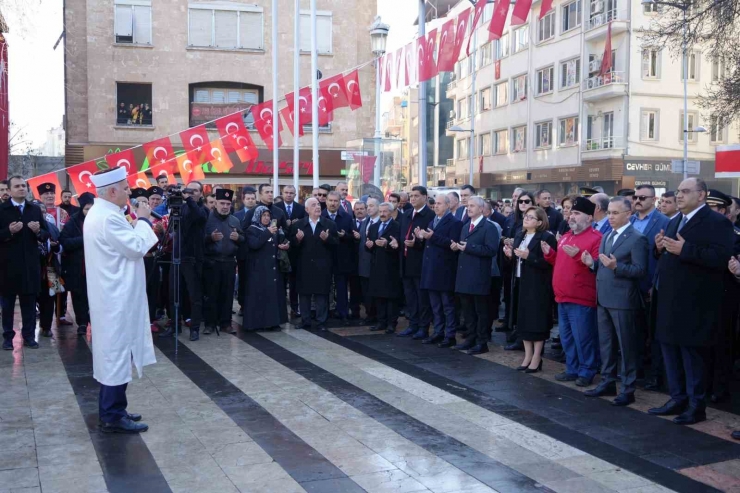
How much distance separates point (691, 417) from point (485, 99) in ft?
148

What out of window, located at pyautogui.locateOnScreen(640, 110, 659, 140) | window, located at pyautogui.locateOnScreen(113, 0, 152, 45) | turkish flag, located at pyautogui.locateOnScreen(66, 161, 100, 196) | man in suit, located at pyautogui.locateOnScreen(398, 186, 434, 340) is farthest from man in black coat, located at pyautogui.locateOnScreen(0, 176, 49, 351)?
window, located at pyautogui.locateOnScreen(640, 110, 659, 140)

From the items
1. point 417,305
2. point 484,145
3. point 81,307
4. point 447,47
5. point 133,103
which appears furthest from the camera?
point 484,145

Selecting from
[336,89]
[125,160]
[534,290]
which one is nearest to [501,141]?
[336,89]

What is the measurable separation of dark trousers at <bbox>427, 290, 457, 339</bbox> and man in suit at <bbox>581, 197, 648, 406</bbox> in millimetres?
2756

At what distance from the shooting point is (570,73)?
3981 cm

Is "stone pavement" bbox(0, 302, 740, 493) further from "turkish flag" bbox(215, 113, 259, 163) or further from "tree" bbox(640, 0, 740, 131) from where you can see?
"turkish flag" bbox(215, 113, 259, 163)

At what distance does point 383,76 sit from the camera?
53.3ft

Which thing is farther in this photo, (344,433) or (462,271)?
(462,271)

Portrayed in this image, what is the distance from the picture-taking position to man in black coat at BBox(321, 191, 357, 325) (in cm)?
1184

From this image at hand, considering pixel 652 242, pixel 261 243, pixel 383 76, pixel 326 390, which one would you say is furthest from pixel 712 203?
pixel 383 76

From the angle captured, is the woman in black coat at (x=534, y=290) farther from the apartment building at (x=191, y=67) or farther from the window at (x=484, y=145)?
the window at (x=484, y=145)

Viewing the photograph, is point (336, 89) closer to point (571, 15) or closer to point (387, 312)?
point (387, 312)

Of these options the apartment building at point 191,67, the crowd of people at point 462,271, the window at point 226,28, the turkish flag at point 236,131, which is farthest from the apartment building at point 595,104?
the crowd of people at point 462,271

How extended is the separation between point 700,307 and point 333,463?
11.3 ft
